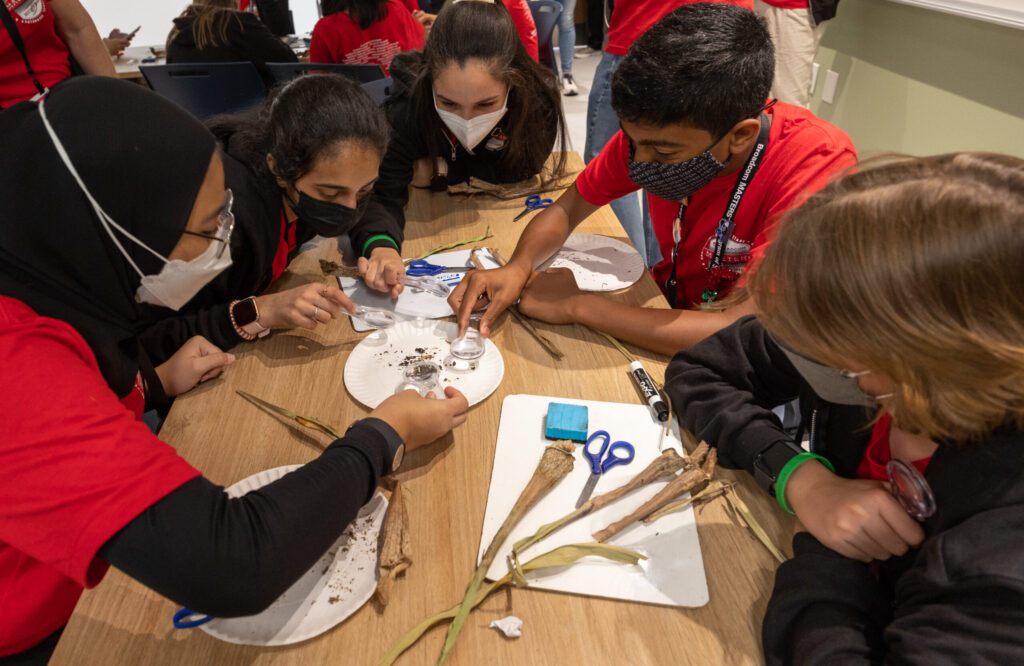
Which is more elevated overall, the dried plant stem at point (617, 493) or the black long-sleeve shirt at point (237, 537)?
the black long-sleeve shirt at point (237, 537)

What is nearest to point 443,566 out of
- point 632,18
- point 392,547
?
point 392,547

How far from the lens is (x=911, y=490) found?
2.26 feet

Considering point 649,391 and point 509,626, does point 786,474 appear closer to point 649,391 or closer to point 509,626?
point 649,391

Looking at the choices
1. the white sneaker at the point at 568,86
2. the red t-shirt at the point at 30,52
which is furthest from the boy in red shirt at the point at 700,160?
the white sneaker at the point at 568,86

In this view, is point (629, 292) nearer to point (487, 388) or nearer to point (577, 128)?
point (487, 388)

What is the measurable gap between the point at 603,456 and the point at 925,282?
52 cm

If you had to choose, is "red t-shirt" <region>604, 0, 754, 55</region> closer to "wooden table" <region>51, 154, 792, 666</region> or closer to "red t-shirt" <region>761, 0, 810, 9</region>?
"red t-shirt" <region>761, 0, 810, 9</region>

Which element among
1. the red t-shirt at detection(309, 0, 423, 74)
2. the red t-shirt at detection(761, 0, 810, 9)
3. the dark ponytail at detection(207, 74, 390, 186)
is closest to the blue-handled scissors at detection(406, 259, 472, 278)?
the dark ponytail at detection(207, 74, 390, 186)

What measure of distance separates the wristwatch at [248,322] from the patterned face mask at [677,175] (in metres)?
0.91

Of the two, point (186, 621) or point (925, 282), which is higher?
point (925, 282)

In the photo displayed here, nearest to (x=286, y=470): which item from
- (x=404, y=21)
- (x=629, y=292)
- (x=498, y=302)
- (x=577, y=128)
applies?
A: (x=498, y=302)

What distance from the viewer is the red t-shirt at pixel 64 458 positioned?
0.63m

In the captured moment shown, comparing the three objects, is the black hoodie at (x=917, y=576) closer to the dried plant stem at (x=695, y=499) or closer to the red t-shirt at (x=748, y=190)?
the dried plant stem at (x=695, y=499)

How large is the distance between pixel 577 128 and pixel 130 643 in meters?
4.60
